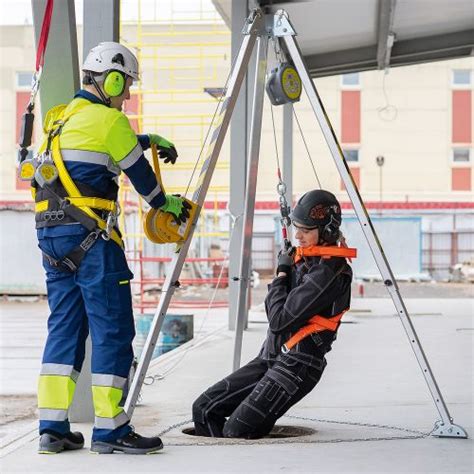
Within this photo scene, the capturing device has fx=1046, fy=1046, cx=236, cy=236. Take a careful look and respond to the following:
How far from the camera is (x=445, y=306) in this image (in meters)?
19.4

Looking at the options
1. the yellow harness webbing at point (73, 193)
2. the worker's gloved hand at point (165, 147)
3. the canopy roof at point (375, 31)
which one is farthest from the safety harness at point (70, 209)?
the canopy roof at point (375, 31)

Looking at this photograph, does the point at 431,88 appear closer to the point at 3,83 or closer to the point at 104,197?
the point at 3,83

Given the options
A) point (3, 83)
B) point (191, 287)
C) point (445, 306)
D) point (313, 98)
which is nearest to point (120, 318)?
point (313, 98)

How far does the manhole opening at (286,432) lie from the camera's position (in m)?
5.88

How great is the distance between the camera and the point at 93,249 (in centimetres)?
495

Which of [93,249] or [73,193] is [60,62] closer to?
[73,193]

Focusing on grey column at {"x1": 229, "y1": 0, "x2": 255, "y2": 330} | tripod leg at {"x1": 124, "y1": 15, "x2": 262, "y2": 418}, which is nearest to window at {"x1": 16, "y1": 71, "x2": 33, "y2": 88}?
grey column at {"x1": 229, "y1": 0, "x2": 255, "y2": 330}

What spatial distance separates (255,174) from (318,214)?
127cm

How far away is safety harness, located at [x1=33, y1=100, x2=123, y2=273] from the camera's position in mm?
4934

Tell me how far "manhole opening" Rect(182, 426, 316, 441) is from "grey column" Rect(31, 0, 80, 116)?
1993 millimetres

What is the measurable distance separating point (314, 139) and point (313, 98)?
34157mm

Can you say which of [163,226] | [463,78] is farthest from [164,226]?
[463,78]

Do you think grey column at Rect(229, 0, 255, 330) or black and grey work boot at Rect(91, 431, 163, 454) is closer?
black and grey work boot at Rect(91, 431, 163, 454)

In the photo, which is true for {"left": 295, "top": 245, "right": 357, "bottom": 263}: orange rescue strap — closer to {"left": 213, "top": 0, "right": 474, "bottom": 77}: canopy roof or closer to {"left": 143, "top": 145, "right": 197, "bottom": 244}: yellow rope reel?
{"left": 143, "top": 145, "right": 197, "bottom": 244}: yellow rope reel
